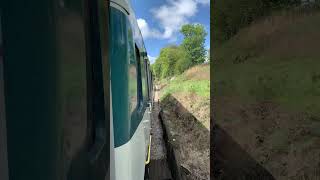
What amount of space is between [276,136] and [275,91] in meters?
6.89

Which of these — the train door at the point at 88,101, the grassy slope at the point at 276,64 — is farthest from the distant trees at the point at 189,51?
the train door at the point at 88,101

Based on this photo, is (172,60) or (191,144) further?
(172,60)

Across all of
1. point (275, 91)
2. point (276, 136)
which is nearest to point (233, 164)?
point (276, 136)

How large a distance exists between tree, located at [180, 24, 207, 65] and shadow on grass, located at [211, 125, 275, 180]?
63.5m

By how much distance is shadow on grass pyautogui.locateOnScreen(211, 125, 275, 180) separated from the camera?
9.01 m

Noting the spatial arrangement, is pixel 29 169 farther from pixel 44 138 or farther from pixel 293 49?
pixel 293 49

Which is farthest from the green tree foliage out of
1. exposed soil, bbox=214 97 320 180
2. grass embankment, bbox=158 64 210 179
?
exposed soil, bbox=214 97 320 180

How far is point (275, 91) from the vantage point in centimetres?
1934

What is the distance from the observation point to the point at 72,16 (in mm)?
1165

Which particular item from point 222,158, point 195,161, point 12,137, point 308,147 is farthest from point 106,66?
point 308,147

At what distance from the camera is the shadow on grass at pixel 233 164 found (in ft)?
29.6

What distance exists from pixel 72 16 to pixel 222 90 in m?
25.0

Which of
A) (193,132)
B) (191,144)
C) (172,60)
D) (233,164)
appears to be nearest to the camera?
(233,164)

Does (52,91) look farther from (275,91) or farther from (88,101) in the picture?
(275,91)
